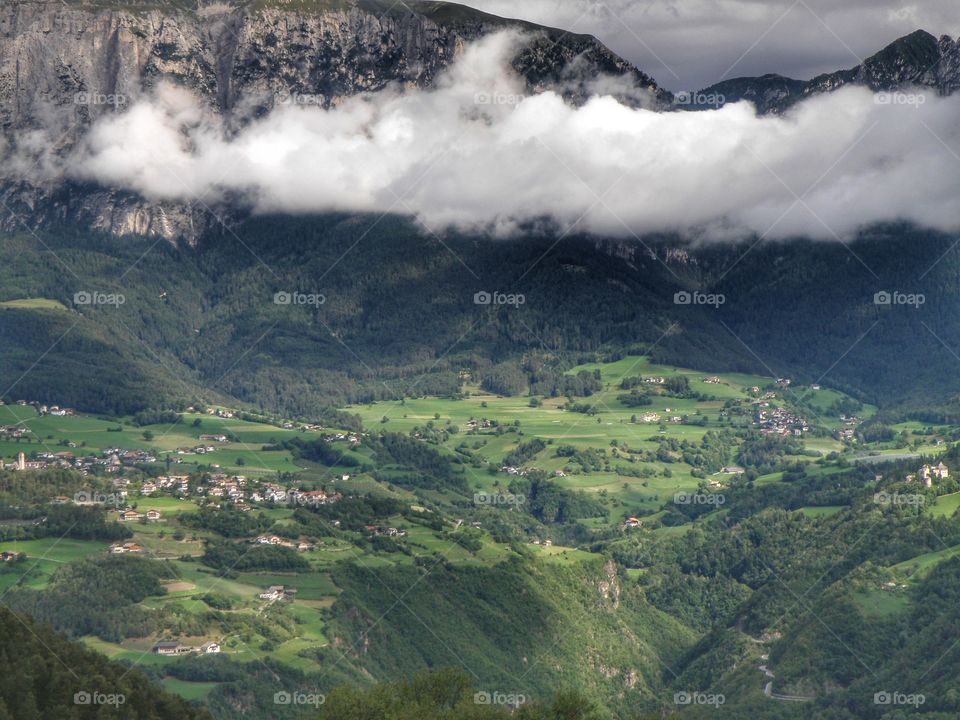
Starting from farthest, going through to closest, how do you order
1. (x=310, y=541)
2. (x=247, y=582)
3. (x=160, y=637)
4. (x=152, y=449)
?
1. (x=152, y=449)
2. (x=310, y=541)
3. (x=247, y=582)
4. (x=160, y=637)

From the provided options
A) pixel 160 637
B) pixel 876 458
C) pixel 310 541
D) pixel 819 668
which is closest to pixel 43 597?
pixel 160 637

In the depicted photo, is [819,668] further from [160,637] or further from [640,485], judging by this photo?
[640,485]

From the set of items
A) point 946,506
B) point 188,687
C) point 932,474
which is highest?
point 932,474

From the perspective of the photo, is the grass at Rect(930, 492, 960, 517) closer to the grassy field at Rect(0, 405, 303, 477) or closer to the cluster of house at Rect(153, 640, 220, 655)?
the cluster of house at Rect(153, 640, 220, 655)

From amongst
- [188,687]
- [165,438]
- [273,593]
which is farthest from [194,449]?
[188,687]

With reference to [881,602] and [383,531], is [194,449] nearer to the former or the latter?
[383,531]

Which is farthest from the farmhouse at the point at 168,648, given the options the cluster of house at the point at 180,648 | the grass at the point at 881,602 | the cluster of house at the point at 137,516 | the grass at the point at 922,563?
the grass at the point at 922,563

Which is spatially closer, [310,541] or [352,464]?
[310,541]
